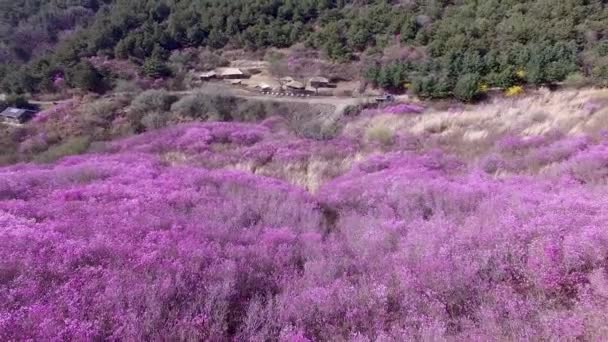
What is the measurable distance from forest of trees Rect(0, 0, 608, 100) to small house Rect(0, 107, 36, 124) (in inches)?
323

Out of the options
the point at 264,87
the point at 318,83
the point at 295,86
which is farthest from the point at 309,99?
the point at 264,87

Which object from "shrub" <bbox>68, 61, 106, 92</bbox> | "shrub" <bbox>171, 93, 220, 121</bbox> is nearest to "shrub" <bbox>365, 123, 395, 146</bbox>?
"shrub" <bbox>171, 93, 220, 121</bbox>

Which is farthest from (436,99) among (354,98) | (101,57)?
(101,57)

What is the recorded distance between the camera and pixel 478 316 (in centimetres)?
430

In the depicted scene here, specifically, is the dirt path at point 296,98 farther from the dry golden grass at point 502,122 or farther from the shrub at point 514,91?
the shrub at point 514,91

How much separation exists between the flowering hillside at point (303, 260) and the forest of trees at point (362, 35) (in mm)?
26298

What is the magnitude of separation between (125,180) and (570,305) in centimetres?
926

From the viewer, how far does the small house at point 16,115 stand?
3922 centimetres

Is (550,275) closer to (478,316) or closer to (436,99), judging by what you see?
(478,316)

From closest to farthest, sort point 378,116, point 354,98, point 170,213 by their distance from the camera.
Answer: point 170,213 < point 378,116 < point 354,98

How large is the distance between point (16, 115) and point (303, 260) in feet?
144

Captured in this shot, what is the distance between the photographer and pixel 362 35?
48.3 meters

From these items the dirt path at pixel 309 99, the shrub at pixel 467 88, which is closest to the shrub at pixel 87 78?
the dirt path at pixel 309 99

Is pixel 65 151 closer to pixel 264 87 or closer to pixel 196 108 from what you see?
pixel 196 108
